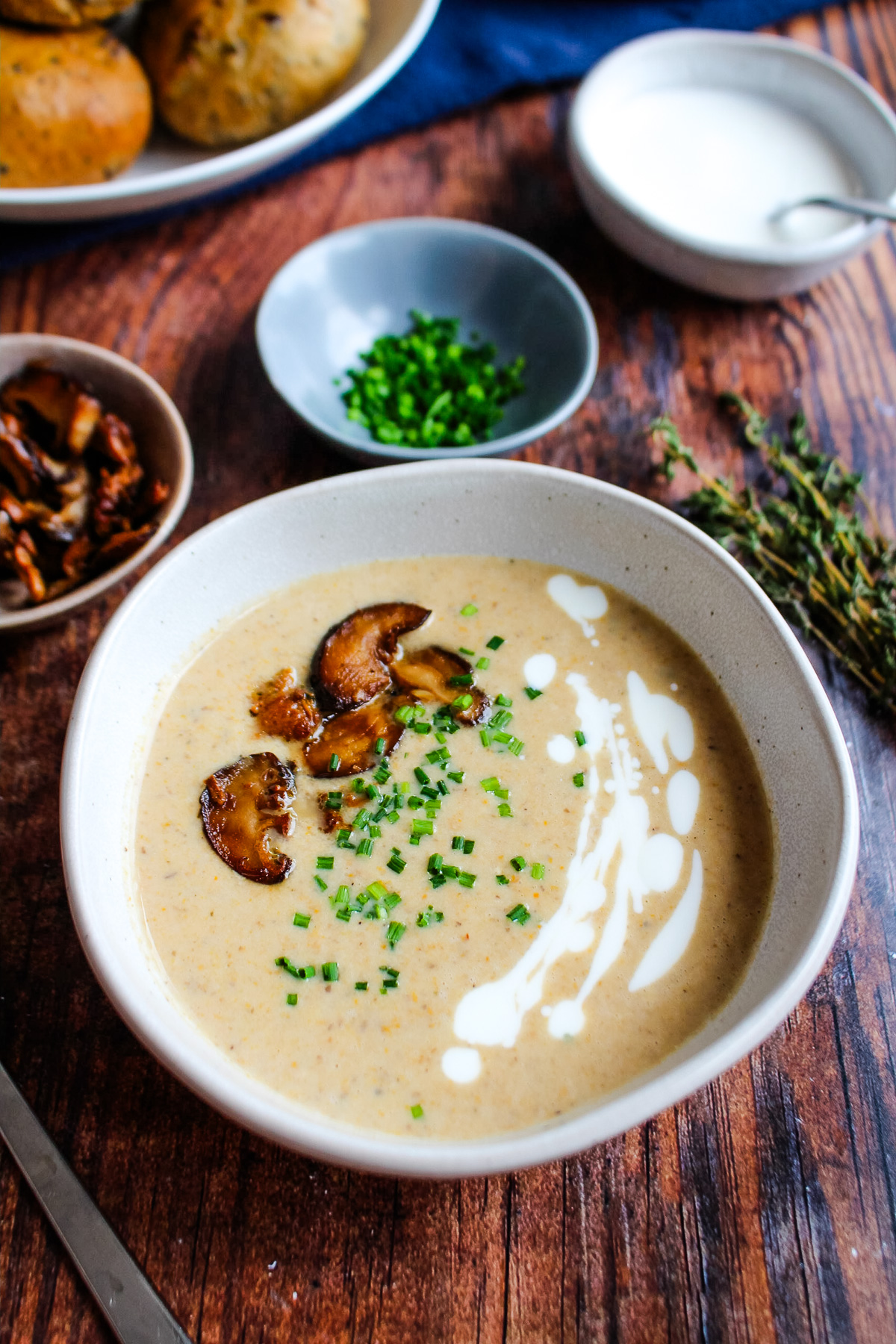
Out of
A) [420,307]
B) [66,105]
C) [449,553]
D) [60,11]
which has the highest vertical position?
[60,11]

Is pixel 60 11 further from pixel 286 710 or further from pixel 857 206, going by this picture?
pixel 857 206

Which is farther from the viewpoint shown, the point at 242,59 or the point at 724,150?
the point at 724,150

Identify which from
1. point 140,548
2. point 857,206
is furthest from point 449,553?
point 857,206

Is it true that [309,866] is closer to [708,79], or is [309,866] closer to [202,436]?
[202,436]

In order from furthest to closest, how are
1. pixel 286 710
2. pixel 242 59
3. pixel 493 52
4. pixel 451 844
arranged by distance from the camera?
pixel 493 52 < pixel 242 59 < pixel 286 710 < pixel 451 844

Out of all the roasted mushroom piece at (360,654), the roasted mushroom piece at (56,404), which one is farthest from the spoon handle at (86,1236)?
the roasted mushroom piece at (56,404)

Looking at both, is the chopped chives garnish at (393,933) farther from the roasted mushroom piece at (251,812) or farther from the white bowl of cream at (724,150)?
the white bowl of cream at (724,150)

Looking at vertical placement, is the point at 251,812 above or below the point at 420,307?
below
